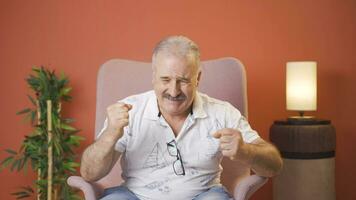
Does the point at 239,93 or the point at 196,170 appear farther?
the point at 239,93

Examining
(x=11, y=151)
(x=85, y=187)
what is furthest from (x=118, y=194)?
(x=11, y=151)

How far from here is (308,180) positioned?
7.97ft

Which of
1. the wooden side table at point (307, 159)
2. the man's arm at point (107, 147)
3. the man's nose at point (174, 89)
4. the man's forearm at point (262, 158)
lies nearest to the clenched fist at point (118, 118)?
the man's arm at point (107, 147)

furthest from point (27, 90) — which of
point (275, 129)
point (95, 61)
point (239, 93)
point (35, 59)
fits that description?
point (275, 129)

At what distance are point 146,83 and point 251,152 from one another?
77cm

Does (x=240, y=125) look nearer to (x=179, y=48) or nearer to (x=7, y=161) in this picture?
(x=179, y=48)

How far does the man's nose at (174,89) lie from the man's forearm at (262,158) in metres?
0.32

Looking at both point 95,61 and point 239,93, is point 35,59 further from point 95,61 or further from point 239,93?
point 239,93

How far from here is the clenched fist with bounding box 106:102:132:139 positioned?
1.46m

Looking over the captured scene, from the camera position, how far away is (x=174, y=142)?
1683 millimetres

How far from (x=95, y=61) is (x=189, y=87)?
47.7 inches

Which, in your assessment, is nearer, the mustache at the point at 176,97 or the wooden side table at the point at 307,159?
the mustache at the point at 176,97

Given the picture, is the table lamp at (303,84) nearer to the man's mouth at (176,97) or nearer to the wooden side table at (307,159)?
the wooden side table at (307,159)

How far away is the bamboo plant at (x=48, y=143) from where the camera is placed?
240cm
